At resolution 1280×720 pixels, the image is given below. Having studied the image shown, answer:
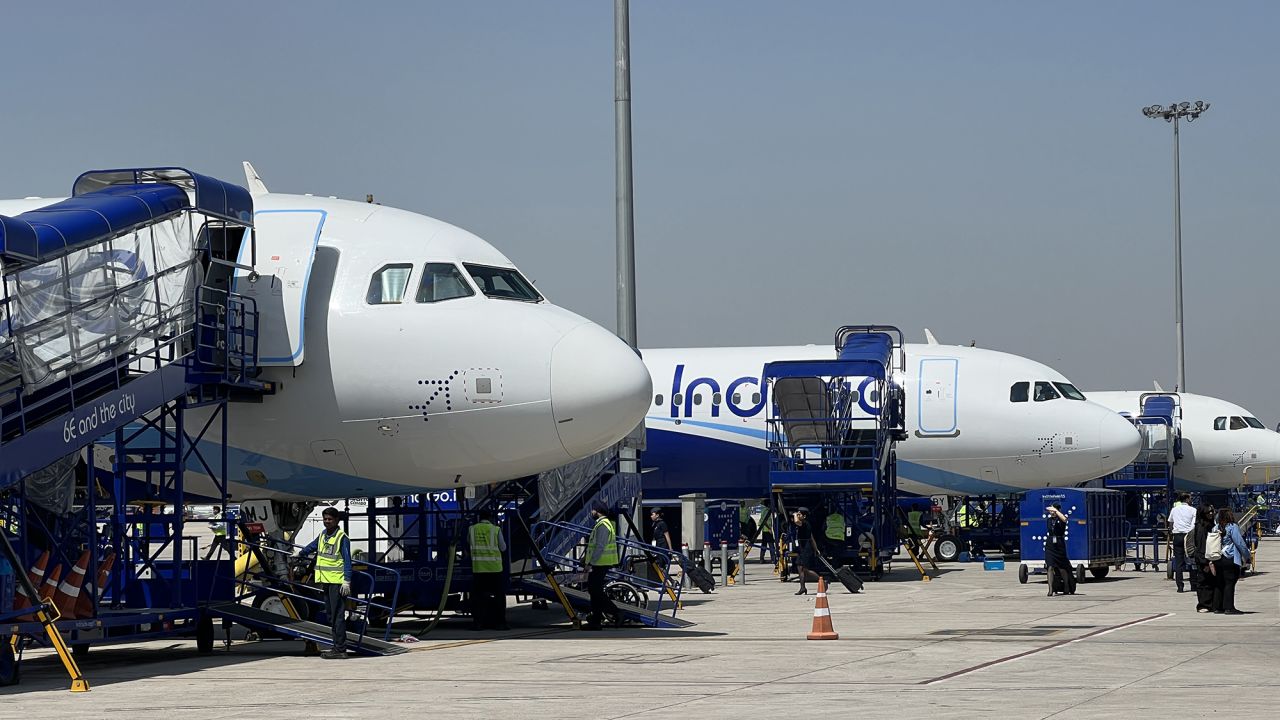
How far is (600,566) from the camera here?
22969mm

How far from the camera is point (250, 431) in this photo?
21250mm

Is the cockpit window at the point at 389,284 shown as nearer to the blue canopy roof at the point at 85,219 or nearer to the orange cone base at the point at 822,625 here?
the blue canopy roof at the point at 85,219

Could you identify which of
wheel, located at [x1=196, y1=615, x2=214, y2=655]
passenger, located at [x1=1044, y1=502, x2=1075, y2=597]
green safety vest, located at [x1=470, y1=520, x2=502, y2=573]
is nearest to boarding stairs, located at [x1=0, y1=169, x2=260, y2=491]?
wheel, located at [x1=196, y1=615, x2=214, y2=655]

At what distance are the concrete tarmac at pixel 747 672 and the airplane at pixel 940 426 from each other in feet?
41.5

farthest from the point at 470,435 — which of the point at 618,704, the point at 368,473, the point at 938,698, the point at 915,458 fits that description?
the point at 915,458

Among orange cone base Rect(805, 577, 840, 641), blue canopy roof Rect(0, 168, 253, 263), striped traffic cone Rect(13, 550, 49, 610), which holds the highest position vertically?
blue canopy roof Rect(0, 168, 253, 263)

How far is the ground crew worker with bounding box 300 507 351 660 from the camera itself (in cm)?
1966

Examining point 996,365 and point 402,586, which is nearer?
point 402,586

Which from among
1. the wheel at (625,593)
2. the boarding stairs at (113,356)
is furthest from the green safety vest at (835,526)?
the boarding stairs at (113,356)

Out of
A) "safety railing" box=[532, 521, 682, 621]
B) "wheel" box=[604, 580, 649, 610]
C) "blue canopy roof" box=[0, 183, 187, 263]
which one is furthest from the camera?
"wheel" box=[604, 580, 649, 610]

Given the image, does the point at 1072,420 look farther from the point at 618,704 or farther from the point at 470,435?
the point at 618,704

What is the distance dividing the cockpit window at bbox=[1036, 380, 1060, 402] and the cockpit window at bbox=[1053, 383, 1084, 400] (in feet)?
0.75

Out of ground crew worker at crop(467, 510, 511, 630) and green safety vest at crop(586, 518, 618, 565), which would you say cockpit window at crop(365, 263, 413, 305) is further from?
green safety vest at crop(586, 518, 618, 565)

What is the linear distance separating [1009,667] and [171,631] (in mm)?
9726
